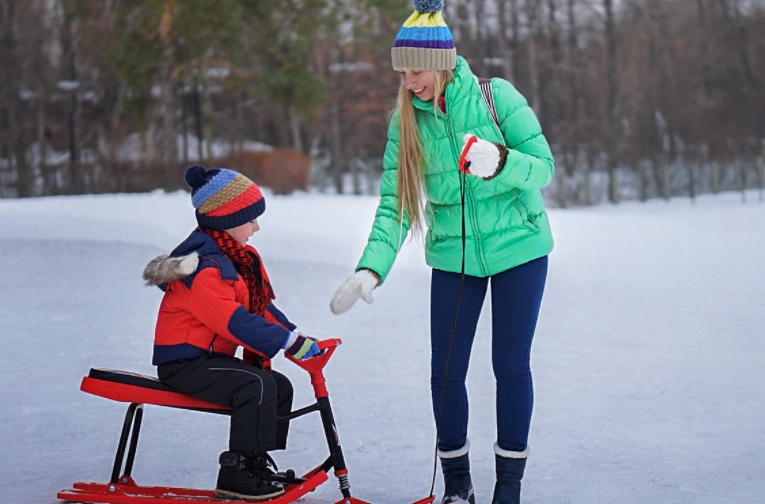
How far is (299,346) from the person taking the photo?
3.09 metres

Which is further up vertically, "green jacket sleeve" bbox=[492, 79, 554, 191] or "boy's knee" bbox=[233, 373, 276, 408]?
"green jacket sleeve" bbox=[492, 79, 554, 191]

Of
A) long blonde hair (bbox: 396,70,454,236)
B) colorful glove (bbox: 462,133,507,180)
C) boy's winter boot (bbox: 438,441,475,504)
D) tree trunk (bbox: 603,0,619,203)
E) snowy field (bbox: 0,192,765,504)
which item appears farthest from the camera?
tree trunk (bbox: 603,0,619,203)

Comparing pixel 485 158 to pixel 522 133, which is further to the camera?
pixel 522 133

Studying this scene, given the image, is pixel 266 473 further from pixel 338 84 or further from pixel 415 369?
pixel 338 84

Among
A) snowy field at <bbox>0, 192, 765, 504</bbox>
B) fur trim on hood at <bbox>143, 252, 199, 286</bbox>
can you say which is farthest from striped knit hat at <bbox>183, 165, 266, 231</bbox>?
snowy field at <bbox>0, 192, 765, 504</bbox>

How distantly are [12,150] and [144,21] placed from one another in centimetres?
1286

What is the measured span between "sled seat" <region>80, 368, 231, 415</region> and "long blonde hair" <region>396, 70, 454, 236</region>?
860 mm

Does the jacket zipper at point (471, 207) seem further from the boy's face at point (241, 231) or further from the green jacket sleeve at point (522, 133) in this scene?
the boy's face at point (241, 231)

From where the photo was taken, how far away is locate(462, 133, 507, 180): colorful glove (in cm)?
289

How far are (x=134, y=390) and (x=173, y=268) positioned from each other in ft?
1.28

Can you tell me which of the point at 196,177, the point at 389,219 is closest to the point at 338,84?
the point at 196,177

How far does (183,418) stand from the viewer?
4.70 m

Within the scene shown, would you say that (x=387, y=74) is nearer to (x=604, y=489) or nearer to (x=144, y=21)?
(x=144, y=21)

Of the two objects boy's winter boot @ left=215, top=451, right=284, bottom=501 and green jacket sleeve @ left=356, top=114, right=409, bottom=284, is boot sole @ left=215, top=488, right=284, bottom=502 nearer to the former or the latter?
boy's winter boot @ left=215, top=451, right=284, bottom=501
